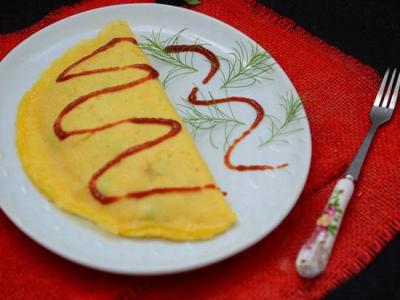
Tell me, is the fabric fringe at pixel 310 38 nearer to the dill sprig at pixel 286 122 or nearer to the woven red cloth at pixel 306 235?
the woven red cloth at pixel 306 235

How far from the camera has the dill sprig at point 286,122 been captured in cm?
176

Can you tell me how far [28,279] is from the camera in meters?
1.51

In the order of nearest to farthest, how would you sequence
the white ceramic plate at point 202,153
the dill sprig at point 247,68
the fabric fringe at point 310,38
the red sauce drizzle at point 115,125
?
1. the white ceramic plate at point 202,153
2. the red sauce drizzle at point 115,125
3. the dill sprig at point 247,68
4. the fabric fringe at point 310,38

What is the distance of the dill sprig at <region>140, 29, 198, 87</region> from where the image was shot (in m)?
1.96

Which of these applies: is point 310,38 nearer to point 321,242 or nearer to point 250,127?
point 250,127

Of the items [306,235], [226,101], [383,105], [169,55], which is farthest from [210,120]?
[383,105]

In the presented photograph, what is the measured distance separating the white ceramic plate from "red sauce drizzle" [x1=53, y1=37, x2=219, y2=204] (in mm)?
101

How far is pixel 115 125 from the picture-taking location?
1687 mm

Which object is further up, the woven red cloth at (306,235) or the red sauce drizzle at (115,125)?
the red sauce drizzle at (115,125)

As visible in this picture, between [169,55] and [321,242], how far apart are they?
35.1 inches

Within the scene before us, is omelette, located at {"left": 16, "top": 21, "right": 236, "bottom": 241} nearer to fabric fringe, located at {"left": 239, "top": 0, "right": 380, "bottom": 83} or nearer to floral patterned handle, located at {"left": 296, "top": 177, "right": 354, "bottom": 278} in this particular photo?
floral patterned handle, located at {"left": 296, "top": 177, "right": 354, "bottom": 278}

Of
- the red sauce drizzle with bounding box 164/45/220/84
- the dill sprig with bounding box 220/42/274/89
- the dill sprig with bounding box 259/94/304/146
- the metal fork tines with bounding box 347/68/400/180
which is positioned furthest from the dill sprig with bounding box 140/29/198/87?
the metal fork tines with bounding box 347/68/400/180

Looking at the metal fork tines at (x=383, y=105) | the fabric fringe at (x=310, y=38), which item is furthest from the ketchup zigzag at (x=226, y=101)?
the fabric fringe at (x=310, y=38)

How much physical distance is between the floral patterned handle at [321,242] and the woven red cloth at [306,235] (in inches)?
2.1
